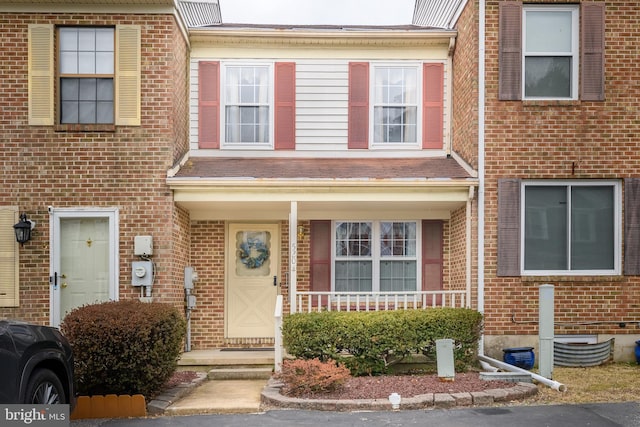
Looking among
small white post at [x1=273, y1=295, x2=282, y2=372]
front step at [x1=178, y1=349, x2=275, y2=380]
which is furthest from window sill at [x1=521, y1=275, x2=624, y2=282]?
front step at [x1=178, y1=349, x2=275, y2=380]

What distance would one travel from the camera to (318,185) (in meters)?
10.5

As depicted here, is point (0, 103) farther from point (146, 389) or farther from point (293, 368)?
point (293, 368)

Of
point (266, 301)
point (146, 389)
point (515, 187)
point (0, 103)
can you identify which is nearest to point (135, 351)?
point (146, 389)

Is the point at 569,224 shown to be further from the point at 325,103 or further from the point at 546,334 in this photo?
the point at 325,103

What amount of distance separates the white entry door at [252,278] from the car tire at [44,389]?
17.5ft

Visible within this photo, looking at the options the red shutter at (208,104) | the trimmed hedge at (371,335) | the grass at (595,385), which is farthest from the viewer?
the red shutter at (208,104)

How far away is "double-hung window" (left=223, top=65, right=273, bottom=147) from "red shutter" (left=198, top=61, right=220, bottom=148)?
0.17m

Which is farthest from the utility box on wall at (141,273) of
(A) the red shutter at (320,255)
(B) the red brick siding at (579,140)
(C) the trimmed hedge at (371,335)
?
(B) the red brick siding at (579,140)

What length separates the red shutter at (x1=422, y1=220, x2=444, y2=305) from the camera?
11.9 m

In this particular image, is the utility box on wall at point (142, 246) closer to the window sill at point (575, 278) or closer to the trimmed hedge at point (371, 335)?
the trimmed hedge at point (371, 335)

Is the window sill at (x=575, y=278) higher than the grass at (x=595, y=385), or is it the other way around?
the window sill at (x=575, y=278)

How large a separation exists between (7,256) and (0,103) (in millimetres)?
2348

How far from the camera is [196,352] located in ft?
37.0

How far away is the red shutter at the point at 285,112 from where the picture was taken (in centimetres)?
1197
